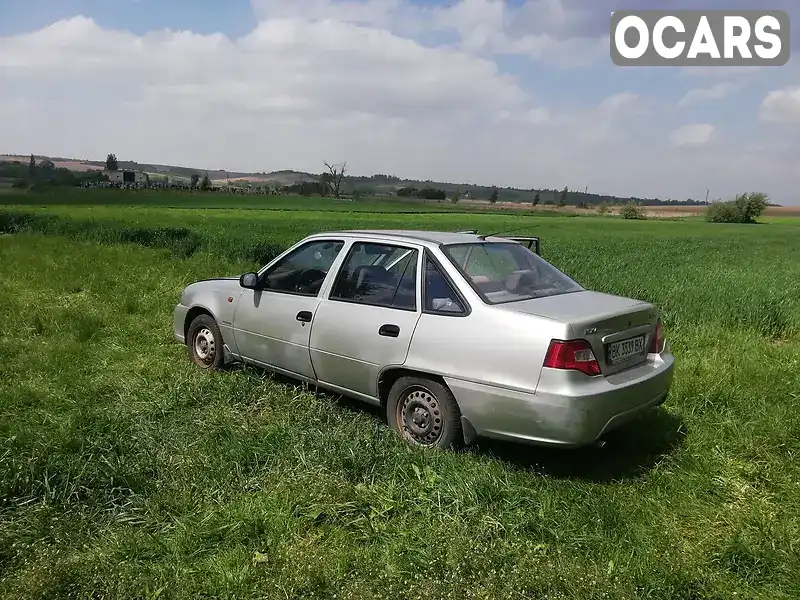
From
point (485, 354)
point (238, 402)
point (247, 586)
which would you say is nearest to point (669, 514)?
point (485, 354)

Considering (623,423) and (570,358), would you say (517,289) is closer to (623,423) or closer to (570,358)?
(570,358)

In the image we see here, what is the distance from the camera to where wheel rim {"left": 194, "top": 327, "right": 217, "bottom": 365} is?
250 inches

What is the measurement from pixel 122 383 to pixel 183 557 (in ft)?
10.7

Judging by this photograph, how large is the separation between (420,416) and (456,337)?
688mm

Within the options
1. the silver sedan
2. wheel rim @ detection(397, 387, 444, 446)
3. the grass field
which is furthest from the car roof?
the grass field

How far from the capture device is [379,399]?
4.68 m

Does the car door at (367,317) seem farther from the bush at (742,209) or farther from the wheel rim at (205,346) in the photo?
the bush at (742,209)

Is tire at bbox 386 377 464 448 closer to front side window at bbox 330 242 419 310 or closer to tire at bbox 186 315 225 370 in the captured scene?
front side window at bbox 330 242 419 310

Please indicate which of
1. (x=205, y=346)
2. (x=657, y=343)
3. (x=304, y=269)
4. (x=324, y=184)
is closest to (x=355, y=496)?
(x=304, y=269)

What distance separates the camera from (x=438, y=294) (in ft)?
14.5

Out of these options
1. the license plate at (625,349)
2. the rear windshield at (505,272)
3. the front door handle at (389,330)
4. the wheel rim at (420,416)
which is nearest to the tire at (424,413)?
the wheel rim at (420,416)

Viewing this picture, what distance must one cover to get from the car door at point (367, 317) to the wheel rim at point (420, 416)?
269 mm

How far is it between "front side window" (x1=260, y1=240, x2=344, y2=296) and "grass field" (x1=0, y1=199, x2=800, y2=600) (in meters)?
0.92

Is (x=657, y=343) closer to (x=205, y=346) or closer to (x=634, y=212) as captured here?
(x=205, y=346)
